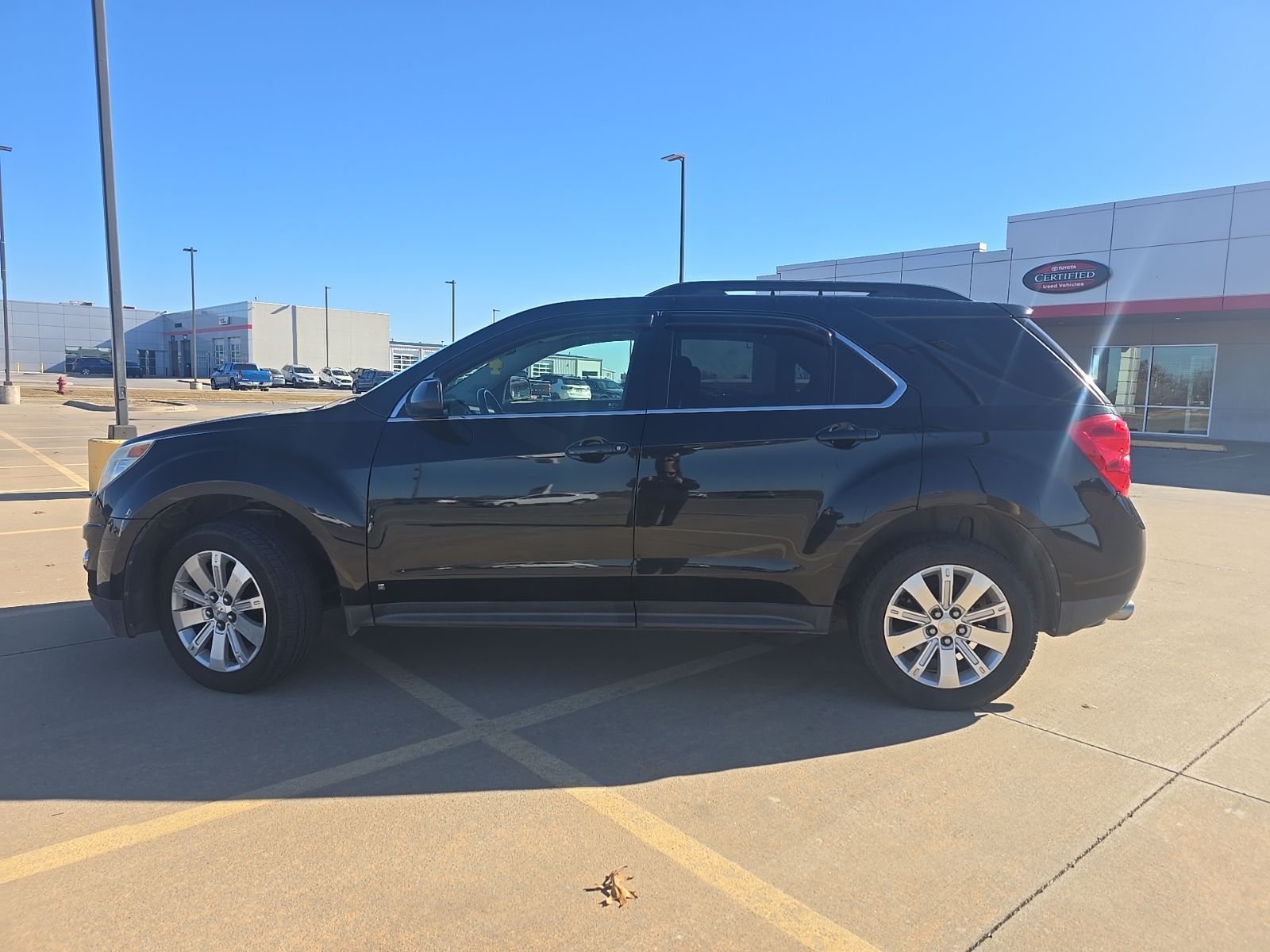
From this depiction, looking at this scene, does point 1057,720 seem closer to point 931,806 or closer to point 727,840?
point 931,806

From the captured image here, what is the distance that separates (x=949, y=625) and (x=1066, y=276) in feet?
72.9

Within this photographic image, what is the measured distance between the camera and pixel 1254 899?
99.7 inches

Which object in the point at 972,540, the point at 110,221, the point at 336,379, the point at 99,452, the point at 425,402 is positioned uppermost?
→ the point at 110,221

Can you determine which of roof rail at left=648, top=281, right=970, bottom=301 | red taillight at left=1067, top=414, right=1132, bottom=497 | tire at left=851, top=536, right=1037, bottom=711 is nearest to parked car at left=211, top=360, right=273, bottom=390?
roof rail at left=648, top=281, right=970, bottom=301

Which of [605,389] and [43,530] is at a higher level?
[605,389]

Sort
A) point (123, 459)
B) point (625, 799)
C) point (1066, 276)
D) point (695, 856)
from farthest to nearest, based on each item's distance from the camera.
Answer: point (1066, 276) → point (123, 459) → point (625, 799) → point (695, 856)

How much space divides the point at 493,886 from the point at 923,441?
2.58m

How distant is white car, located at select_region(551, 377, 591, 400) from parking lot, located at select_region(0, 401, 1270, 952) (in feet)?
4.68

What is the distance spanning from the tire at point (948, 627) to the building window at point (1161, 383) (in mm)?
23265

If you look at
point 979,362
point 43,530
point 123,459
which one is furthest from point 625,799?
point 43,530

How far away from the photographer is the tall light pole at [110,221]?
9695mm

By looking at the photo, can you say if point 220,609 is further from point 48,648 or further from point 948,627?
point 948,627

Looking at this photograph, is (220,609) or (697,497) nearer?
(697,497)

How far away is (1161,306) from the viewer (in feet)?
68.8
